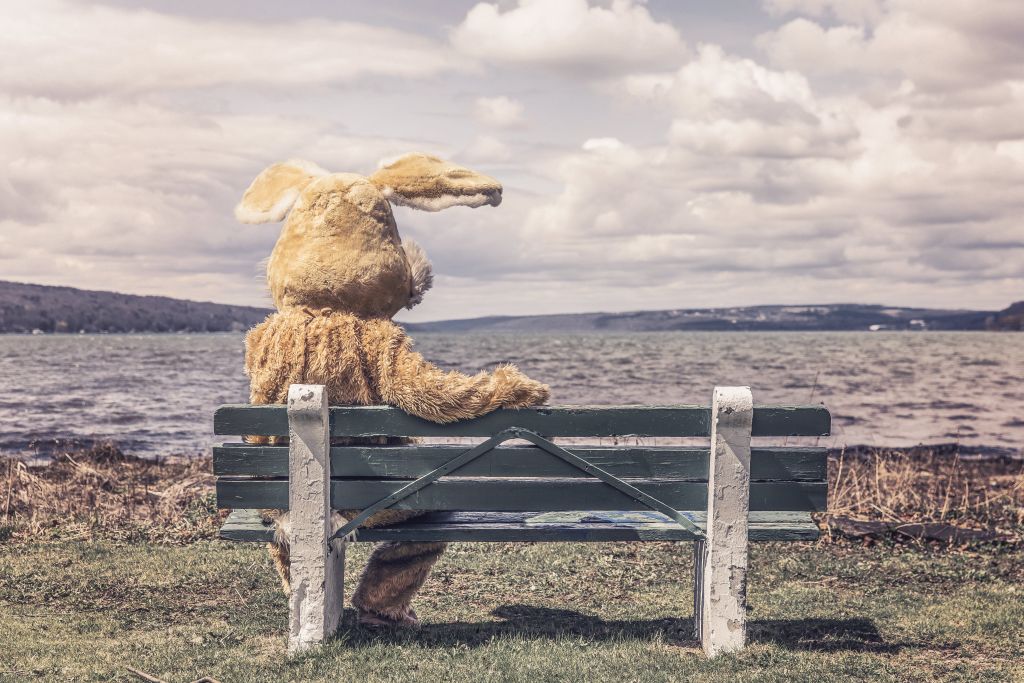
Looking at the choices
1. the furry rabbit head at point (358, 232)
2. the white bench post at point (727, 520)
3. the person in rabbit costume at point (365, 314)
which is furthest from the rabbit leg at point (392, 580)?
the white bench post at point (727, 520)

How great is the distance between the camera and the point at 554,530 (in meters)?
5.09

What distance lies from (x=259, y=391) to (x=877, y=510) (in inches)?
269

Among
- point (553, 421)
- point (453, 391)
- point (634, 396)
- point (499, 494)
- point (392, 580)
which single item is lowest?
point (634, 396)

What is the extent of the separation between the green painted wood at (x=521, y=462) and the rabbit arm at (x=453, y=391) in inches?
7.7

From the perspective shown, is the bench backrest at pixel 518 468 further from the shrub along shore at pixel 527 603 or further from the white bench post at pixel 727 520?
the shrub along shore at pixel 527 603

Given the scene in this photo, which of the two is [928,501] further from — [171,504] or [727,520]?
[171,504]

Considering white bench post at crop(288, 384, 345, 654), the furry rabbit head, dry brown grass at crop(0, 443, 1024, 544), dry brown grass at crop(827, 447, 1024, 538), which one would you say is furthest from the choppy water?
white bench post at crop(288, 384, 345, 654)

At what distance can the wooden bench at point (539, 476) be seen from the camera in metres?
4.92

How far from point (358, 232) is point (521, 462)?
1.72 metres

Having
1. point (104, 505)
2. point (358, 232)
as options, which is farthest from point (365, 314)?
point (104, 505)

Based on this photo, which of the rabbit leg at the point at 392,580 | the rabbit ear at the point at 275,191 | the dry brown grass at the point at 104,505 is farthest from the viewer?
the dry brown grass at the point at 104,505

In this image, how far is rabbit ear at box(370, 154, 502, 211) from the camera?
19.2 feet

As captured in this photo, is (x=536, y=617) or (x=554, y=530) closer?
(x=554, y=530)

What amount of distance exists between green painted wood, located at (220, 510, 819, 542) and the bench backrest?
128 millimetres
